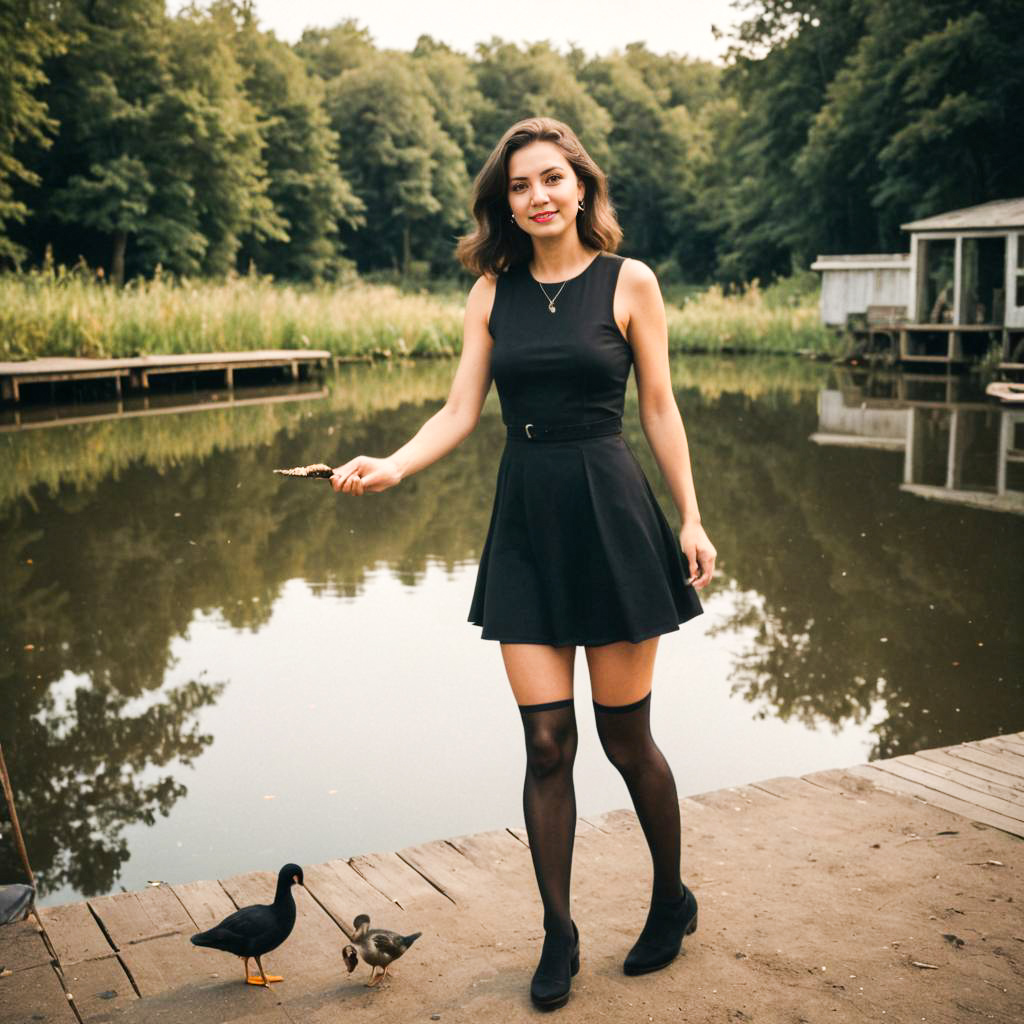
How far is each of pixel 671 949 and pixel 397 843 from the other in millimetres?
1721

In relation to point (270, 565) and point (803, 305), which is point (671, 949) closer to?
point (270, 565)

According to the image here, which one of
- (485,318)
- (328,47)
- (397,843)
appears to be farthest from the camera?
(328,47)

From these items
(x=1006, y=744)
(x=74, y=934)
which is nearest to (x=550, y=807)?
(x=74, y=934)

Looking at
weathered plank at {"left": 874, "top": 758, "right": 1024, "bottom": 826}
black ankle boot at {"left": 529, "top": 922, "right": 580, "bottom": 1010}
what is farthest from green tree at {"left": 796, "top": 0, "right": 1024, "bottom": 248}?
black ankle boot at {"left": 529, "top": 922, "right": 580, "bottom": 1010}

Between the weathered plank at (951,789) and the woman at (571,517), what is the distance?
135 cm

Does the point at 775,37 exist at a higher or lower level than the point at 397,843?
higher

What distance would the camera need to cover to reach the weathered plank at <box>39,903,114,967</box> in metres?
3.12

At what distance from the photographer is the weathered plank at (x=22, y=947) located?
3.05m

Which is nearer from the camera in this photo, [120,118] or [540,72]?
[120,118]

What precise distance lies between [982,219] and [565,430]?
81.7ft

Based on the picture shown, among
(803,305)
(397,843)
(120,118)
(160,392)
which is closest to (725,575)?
(397,843)

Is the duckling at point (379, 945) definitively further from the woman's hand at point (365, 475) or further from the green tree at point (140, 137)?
the green tree at point (140, 137)

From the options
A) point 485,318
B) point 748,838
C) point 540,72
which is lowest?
point 748,838

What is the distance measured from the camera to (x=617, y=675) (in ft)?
9.63
